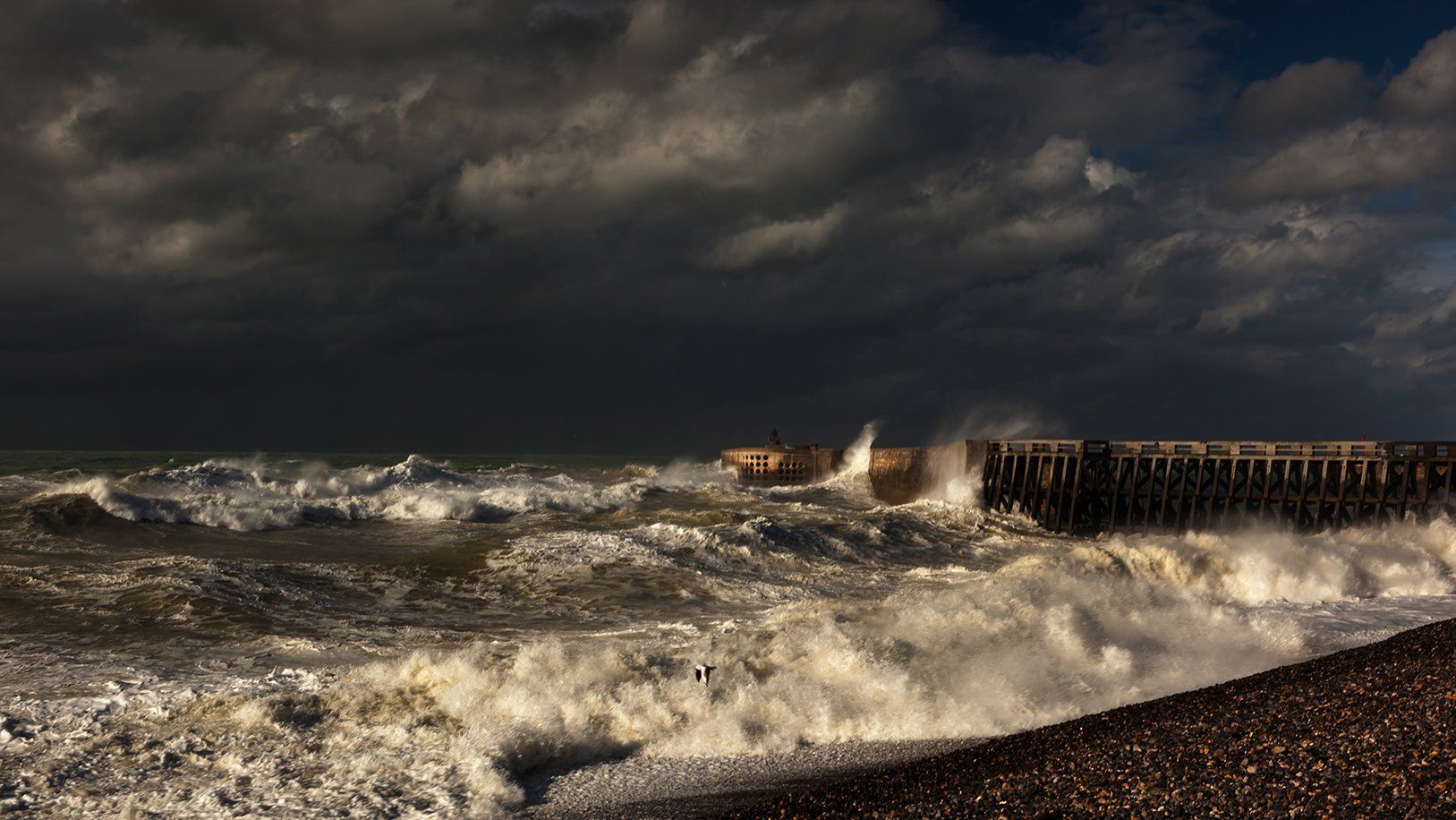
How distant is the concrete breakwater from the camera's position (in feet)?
100

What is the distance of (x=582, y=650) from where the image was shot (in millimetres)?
12414

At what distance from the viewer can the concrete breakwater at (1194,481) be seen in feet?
100

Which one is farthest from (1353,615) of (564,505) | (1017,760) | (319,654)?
(564,505)

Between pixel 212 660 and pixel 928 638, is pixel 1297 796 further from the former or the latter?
pixel 212 660

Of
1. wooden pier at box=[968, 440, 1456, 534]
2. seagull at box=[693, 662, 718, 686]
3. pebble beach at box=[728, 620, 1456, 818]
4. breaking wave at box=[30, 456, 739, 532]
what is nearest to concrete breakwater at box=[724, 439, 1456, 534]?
wooden pier at box=[968, 440, 1456, 534]

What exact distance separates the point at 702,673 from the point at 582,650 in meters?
2.25

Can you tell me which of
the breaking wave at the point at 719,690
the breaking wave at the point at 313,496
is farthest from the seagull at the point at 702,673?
the breaking wave at the point at 313,496

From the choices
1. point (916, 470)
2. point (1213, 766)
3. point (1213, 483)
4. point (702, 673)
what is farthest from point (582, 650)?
point (916, 470)

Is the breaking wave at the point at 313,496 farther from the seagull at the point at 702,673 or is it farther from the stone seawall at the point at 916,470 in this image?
the seagull at the point at 702,673

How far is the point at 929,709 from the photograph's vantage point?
34.6 ft

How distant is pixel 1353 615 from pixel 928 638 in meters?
9.41

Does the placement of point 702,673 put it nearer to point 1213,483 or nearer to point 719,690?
point 719,690

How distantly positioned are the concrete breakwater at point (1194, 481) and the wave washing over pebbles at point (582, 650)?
3.38 meters

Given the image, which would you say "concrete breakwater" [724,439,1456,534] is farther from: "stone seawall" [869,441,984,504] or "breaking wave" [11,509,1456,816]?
"breaking wave" [11,509,1456,816]
